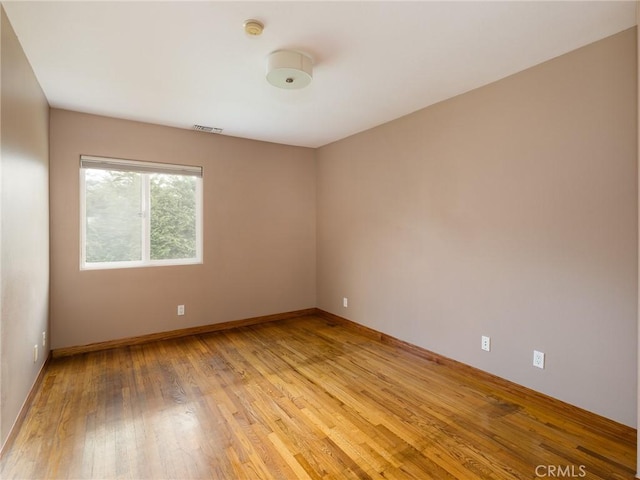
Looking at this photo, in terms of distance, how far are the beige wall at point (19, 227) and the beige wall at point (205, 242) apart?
42 cm

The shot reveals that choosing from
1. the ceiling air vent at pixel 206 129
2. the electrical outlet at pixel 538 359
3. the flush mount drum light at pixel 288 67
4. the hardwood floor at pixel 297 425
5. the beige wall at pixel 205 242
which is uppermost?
the ceiling air vent at pixel 206 129

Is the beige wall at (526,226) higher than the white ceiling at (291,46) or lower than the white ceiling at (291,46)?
lower

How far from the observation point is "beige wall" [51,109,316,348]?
3277mm

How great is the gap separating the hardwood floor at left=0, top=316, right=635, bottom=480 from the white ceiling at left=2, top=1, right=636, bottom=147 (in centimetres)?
241

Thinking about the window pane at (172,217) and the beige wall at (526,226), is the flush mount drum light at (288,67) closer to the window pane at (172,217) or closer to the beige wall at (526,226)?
the beige wall at (526,226)

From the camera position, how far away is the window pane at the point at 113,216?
3.46 meters

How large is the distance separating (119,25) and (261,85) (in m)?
1.03

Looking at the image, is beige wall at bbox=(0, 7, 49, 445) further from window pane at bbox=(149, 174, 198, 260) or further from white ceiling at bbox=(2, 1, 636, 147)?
window pane at bbox=(149, 174, 198, 260)

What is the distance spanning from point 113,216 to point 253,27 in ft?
8.69

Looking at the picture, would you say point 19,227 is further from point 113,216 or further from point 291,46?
point 291,46

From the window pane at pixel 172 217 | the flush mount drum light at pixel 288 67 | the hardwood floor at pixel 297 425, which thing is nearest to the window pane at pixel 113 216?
the window pane at pixel 172 217

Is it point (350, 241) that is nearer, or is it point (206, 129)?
point (206, 129)

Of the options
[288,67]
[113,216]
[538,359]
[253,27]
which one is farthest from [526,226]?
[113,216]

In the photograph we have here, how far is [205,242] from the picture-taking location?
13.3 feet
